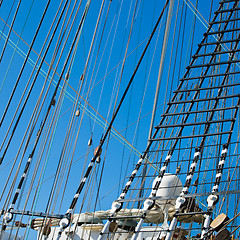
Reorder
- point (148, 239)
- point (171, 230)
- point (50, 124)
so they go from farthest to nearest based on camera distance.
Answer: point (148, 239)
point (50, 124)
point (171, 230)

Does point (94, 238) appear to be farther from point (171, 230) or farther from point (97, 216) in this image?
point (171, 230)

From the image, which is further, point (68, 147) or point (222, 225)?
point (68, 147)

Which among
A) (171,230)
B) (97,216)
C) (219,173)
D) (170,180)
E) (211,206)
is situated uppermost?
(170,180)

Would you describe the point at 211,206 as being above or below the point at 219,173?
below

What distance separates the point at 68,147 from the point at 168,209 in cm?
365

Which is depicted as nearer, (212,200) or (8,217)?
(212,200)

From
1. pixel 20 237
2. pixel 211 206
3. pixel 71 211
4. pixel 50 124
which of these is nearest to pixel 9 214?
pixel 71 211

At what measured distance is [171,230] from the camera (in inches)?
240

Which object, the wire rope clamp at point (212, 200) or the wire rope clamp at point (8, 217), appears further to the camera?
the wire rope clamp at point (8, 217)

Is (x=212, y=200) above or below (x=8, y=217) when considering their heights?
above

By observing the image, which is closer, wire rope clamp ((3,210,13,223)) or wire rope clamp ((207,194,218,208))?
wire rope clamp ((207,194,218,208))

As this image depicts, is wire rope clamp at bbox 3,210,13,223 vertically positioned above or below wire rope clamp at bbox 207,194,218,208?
below

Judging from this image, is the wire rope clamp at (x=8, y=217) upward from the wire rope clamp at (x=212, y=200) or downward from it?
downward

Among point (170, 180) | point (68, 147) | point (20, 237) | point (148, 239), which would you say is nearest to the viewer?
point (68, 147)
